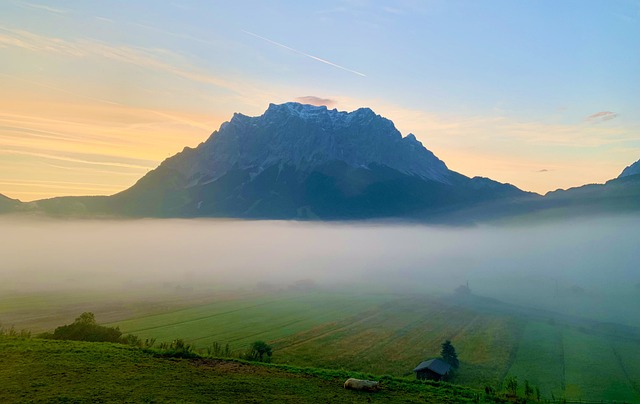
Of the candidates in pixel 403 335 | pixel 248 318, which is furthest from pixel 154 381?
pixel 248 318

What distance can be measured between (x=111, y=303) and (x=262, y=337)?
66.0 metres

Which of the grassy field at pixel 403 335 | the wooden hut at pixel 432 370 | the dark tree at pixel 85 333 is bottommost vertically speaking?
the grassy field at pixel 403 335

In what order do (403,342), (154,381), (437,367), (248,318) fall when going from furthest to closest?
(248,318) < (403,342) < (437,367) < (154,381)

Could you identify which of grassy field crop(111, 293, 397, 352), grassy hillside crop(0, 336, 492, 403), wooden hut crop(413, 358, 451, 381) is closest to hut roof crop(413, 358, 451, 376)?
wooden hut crop(413, 358, 451, 381)

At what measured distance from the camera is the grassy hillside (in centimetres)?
2892

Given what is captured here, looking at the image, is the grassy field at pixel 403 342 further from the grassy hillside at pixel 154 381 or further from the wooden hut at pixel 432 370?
the grassy hillside at pixel 154 381

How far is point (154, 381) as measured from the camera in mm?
31891

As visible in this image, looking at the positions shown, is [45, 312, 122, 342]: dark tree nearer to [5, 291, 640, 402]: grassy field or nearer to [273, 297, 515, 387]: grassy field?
[5, 291, 640, 402]: grassy field

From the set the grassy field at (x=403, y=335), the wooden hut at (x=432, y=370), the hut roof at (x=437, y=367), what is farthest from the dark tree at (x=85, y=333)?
the hut roof at (x=437, y=367)

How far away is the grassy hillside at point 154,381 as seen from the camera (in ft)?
94.9

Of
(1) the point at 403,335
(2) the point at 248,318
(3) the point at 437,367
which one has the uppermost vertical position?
(3) the point at 437,367

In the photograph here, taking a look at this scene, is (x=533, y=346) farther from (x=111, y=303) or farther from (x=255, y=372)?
(x=111, y=303)

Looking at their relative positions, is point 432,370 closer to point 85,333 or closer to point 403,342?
point 403,342

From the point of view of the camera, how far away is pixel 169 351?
39812 millimetres
